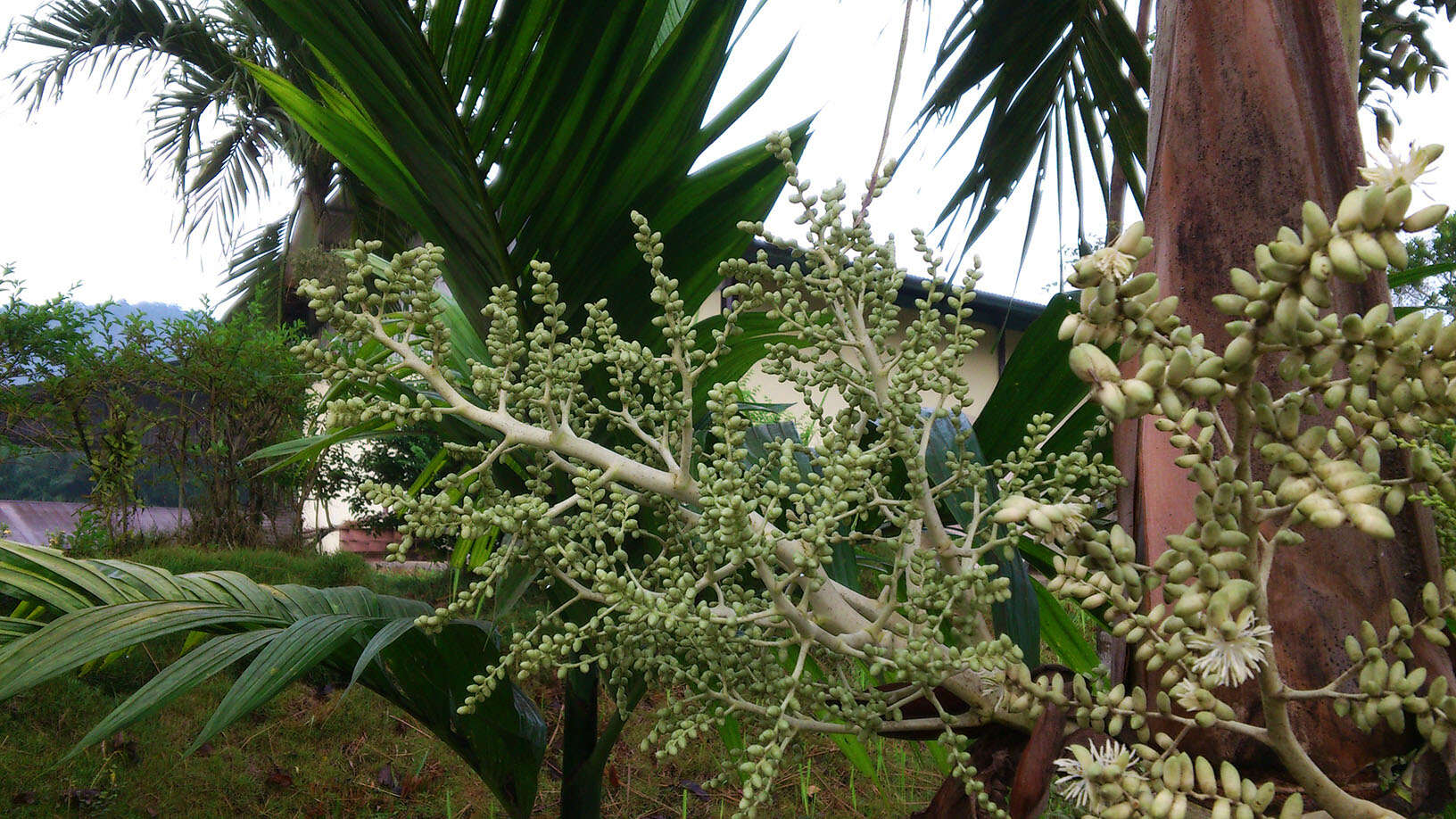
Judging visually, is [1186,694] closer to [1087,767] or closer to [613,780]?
[1087,767]

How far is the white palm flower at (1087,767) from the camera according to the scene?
0.49 m

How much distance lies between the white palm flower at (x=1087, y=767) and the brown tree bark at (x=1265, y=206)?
0.11m

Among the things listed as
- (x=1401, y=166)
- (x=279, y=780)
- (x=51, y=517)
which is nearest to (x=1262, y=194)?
(x=1401, y=166)

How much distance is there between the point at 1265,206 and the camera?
671mm

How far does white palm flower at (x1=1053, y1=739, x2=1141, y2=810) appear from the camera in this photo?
0.49 m

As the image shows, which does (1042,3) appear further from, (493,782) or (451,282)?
(493,782)

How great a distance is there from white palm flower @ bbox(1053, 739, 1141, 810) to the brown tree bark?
105mm

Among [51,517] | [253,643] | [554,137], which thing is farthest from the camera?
[51,517]

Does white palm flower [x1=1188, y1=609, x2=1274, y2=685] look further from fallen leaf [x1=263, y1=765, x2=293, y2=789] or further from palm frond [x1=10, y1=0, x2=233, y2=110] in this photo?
palm frond [x1=10, y1=0, x2=233, y2=110]

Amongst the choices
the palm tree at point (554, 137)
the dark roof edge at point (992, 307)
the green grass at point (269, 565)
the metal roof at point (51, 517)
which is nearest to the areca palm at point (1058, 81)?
the palm tree at point (554, 137)

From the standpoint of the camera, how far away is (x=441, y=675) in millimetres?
1220

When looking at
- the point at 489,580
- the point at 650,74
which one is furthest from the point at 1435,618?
the point at 650,74

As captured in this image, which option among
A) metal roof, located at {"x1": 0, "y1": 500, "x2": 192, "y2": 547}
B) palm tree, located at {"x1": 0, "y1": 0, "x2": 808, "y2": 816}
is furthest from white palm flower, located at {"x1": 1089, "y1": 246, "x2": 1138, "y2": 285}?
metal roof, located at {"x1": 0, "y1": 500, "x2": 192, "y2": 547}

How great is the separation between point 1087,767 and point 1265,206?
461 millimetres
